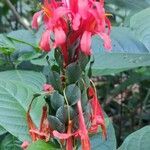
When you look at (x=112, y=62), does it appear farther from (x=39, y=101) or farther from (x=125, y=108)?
(x=125, y=108)

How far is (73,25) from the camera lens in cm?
109

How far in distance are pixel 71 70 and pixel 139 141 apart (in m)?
0.46

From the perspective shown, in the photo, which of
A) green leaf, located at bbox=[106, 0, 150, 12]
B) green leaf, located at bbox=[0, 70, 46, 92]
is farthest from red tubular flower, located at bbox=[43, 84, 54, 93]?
green leaf, located at bbox=[106, 0, 150, 12]

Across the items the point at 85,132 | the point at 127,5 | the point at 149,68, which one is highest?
the point at 127,5

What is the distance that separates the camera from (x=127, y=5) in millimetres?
2184

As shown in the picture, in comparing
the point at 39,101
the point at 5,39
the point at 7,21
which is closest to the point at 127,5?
the point at 5,39

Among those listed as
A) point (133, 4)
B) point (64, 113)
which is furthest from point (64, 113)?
point (133, 4)

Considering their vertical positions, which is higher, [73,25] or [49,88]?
[73,25]

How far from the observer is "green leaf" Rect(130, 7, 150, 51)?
5.11 feet

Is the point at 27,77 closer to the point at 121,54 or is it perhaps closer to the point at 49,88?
the point at 121,54

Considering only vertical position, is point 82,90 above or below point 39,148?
above

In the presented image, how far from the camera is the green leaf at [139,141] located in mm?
1485

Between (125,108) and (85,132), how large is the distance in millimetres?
2106

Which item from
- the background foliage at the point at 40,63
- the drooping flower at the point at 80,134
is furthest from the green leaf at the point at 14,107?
the drooping flower at the point at 80,134
